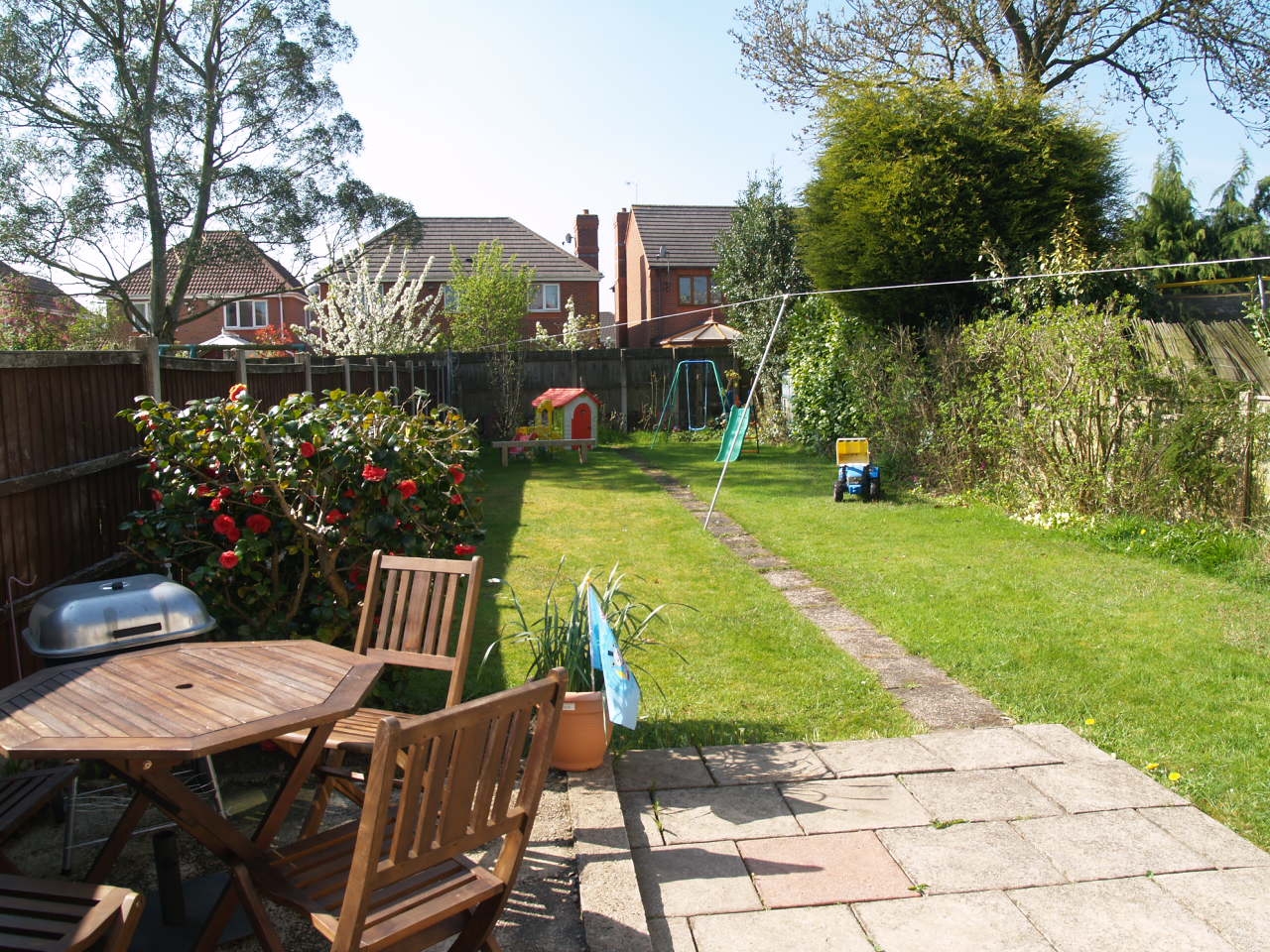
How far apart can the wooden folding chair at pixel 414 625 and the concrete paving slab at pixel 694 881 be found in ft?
2.82

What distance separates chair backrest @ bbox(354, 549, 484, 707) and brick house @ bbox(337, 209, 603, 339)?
3194cm

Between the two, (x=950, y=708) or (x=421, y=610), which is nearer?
(x=421, y=610)

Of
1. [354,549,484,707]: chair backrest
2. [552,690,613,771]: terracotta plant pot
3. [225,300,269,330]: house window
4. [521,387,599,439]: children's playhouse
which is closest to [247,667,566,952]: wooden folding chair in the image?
[354,549,484,707]: chair backrest

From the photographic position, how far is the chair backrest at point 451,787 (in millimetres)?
1979

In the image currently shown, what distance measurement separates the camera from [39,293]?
18.8 meters

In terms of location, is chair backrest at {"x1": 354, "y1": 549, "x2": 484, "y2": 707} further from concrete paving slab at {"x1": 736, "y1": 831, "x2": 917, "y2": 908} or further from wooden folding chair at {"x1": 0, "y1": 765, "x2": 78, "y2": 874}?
concrete paving slab at {"x1": 736, "y1": 831, "x2": 917, "y2": 908}

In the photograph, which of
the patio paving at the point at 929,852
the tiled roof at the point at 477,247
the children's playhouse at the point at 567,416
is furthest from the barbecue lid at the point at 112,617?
the tiled roof at the point at 477,247

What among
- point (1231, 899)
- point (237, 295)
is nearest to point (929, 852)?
point (1231, 899)

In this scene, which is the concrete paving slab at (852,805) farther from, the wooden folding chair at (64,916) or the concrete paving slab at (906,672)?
the wooden folding chair at (64,916)

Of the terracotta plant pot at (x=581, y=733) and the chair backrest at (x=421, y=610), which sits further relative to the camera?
the terracotta plant pot at (x=581, y=733)

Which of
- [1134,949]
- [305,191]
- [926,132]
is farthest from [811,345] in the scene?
[1134,949]

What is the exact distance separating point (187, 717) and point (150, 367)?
288 cm

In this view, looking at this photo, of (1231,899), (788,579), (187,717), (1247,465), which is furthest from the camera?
(1247,465)

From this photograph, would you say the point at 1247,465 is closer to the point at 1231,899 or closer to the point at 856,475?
the point at 856,475
